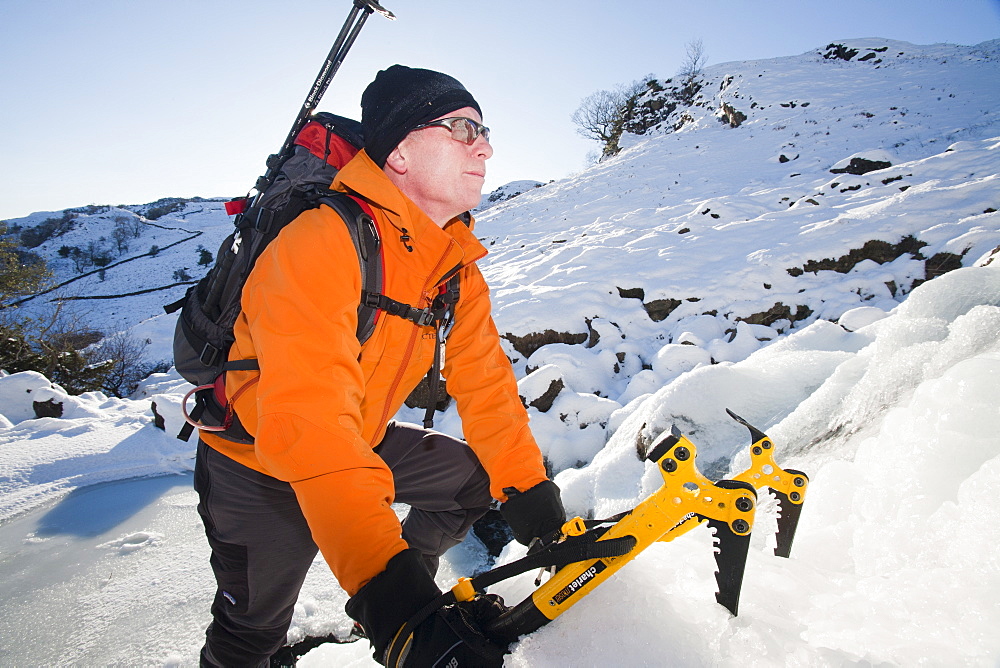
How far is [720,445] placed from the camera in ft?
9.52

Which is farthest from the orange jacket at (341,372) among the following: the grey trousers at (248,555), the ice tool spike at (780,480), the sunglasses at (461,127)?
the ice tool spike at (780,480)

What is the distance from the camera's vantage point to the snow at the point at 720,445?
1158 millimetres

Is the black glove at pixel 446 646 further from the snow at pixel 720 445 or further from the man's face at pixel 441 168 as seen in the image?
the man's face at pixel 441 168

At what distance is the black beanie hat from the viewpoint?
5.36 ft

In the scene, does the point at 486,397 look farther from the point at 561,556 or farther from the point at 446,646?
the point at 446,646

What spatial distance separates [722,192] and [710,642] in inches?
584

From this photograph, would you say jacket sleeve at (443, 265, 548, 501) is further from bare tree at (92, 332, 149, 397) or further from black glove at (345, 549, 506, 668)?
bare tree at (92, 332, 149, 397)

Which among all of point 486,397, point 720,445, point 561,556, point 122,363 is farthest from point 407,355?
point 122,363

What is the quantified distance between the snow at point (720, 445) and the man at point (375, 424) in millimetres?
451

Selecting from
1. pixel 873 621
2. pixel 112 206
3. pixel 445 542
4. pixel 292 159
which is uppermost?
pixel 112 206

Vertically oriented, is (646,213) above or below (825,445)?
above

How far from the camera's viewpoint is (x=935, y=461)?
4.44ft

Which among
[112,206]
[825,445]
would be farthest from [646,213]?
[112,206]

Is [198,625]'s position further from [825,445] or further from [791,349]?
[791,349]
